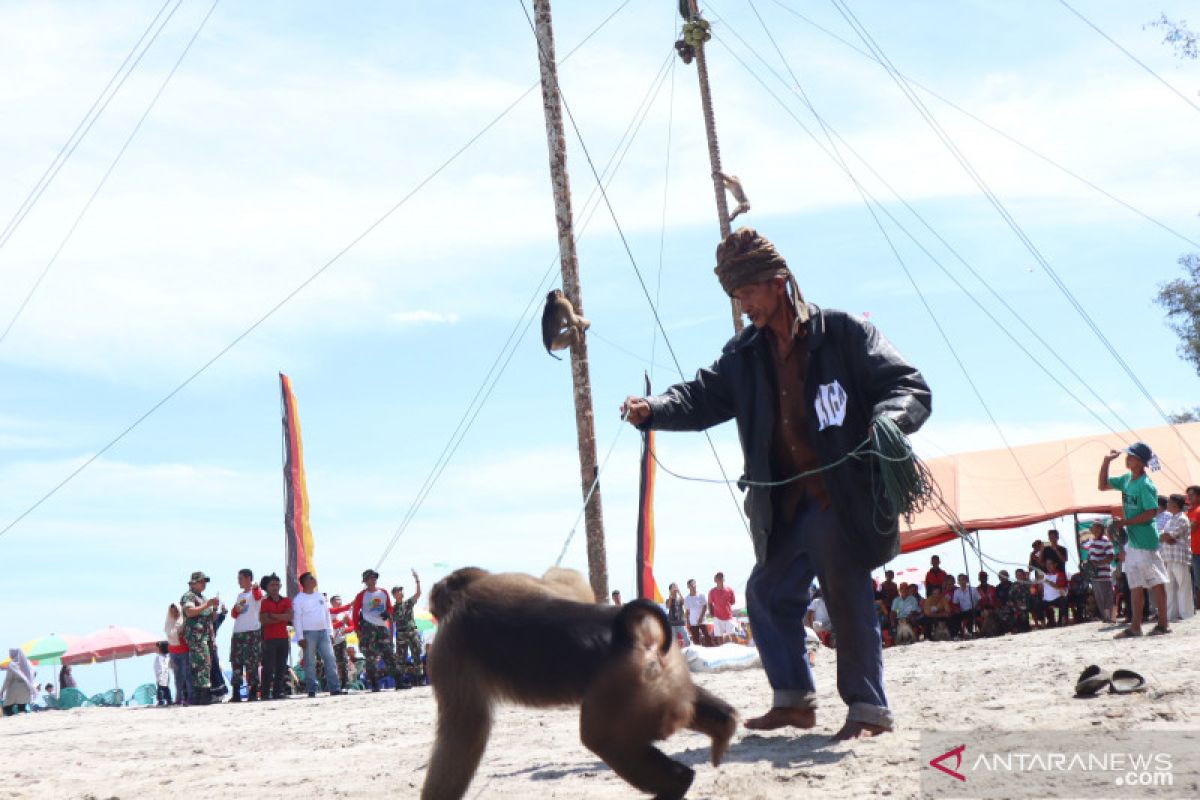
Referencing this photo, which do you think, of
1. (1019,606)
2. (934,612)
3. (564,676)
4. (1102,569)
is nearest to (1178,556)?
(1102,569)

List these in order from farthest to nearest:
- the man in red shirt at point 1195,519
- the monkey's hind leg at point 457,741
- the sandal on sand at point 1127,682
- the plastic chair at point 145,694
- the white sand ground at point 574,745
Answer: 1. the plastic chair at point 145,694
2. the man in red shirt at point 1195,519
3. the sandal on sand at point 1127,682
4. the white sand ground at point 574,745
5. the monkey's hind leg at point 457,741

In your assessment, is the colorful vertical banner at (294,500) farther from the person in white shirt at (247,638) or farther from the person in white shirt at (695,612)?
the person in white shirt at (695,612)

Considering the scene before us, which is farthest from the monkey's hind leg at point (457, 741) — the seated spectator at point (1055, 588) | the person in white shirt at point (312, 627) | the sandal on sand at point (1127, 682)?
the seated spectator at point (1055, 588)

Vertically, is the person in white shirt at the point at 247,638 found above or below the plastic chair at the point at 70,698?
above

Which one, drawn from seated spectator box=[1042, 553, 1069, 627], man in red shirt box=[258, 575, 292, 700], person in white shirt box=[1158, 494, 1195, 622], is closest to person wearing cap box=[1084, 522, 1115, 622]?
person in white shirt box=[1158, 494, 1195, 622]

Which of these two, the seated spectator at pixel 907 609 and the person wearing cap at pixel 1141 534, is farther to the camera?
the seated spectator at pixel 907 609

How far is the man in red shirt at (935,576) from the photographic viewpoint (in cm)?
2091

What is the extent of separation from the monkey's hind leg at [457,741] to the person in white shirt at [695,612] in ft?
59.8

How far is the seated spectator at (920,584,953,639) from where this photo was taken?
67.2ft

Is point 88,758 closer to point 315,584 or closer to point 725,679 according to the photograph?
point 725,679

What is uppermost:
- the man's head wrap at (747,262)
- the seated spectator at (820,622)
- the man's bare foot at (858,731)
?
the man's head wrap at (747,262)

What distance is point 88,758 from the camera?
26.4 feet

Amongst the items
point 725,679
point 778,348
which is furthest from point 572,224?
point 778,348

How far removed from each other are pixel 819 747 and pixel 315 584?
37.9 ft
